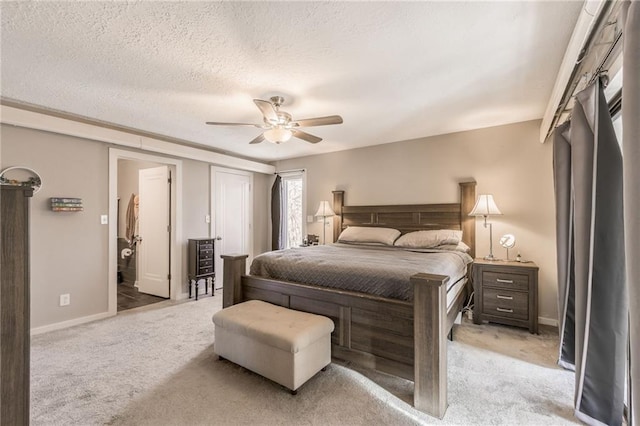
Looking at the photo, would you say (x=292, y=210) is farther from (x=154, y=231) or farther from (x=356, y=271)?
(x=356, y=271)

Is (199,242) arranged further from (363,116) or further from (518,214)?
(518,214)

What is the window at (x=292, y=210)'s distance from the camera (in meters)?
5.84

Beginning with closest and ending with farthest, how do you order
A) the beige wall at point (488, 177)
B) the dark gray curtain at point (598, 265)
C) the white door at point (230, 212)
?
the dark gray curtain at point (598, 265) < the beige wall at point (488, 177) < the white door at point (230, 212)

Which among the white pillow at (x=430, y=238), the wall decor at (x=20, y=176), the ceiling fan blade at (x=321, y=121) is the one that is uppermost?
the ceiling fan blade at (x=321, y=121)

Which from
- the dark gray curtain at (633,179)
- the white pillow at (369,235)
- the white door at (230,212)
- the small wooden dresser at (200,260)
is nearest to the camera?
the dark gray curtain at (633,179)

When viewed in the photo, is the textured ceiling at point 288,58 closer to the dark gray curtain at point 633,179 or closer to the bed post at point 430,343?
the dark gray curtain at point 633,179

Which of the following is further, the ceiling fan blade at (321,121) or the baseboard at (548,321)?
the baseboard at (548,321)

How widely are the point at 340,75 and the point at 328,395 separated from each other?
244 centimetres

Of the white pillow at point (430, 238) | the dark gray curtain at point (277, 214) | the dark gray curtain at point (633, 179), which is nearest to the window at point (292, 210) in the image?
the dark gray curtain at point (277, 214)

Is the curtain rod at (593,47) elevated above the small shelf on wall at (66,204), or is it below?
above

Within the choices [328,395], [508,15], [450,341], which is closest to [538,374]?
[450,341]

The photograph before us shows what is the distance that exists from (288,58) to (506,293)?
10.7 ft

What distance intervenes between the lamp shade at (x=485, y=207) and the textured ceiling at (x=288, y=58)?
3.14ft

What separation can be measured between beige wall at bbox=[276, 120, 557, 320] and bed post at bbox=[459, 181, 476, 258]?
0.26ft
